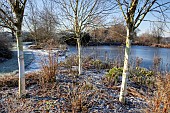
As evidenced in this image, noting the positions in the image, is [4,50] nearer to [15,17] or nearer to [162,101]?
[15,17]

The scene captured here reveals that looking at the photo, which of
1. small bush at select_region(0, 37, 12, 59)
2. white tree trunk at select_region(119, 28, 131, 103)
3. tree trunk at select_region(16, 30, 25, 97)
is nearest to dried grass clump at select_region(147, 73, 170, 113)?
white tree trunk at select_region(119, 28, 131, 103)

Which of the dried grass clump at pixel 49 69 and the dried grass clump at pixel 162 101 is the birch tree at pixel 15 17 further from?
the dried grass clump at pixel 162 101

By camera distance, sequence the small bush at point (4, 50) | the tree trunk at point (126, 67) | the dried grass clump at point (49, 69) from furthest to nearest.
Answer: the small bush at point (4, 50)
the dried grass clump at point (49, 69)
the tree trunk at point (126, 67)

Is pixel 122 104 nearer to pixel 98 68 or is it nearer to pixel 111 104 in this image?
pixel 111 104

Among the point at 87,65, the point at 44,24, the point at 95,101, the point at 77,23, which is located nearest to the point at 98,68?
the point at 87,65

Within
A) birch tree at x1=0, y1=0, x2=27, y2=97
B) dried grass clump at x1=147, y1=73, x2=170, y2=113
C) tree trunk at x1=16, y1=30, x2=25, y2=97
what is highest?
birch tree at x1=0, y1=0, x2=27, y2=97

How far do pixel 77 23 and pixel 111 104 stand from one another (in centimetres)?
300

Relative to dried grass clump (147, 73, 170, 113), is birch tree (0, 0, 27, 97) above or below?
above

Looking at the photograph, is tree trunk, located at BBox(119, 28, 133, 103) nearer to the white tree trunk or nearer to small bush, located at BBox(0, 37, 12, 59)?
the white tree trunk

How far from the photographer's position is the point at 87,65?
7.41 m

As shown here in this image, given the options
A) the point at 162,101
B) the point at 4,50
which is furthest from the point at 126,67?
the point at 4,50

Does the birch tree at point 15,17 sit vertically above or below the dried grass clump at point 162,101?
above

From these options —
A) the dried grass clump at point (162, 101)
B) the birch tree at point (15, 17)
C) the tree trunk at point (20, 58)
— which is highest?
the birch tree at point (15, 17)

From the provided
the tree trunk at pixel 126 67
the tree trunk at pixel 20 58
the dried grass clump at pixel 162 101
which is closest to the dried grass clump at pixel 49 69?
the tree trunk at pixel 20 58
